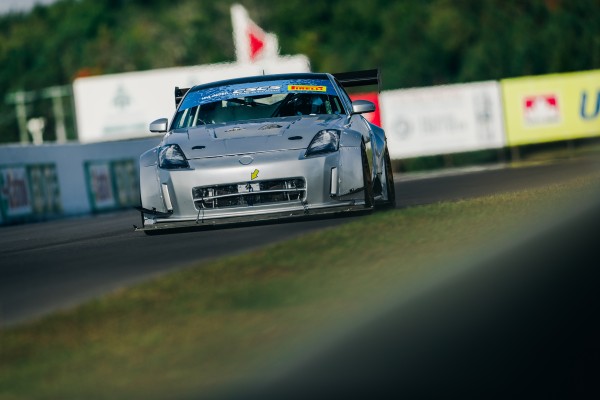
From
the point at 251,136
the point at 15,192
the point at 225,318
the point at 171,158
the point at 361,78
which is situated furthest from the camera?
the point at 15,192

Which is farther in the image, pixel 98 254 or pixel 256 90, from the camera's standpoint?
A: pixel 256 90

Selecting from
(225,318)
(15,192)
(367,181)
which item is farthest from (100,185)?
(225,318)

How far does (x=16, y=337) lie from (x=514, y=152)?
98.7 feet

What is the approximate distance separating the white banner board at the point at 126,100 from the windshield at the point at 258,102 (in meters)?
39.4

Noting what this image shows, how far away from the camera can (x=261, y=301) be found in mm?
6484

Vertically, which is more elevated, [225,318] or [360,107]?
[360,107]

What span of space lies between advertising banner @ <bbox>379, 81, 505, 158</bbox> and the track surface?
14.8m

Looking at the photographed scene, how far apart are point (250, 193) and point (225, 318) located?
150 inches

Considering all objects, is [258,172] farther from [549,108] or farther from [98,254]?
[549,108]

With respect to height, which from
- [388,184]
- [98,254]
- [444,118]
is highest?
[444,118]

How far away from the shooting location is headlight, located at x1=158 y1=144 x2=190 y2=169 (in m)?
10.0

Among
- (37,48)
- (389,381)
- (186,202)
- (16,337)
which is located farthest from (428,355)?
(37,48)

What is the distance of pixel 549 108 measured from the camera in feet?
99.0

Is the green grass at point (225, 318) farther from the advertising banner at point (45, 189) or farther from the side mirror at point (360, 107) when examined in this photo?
the advertising banner at point (45, 189)
